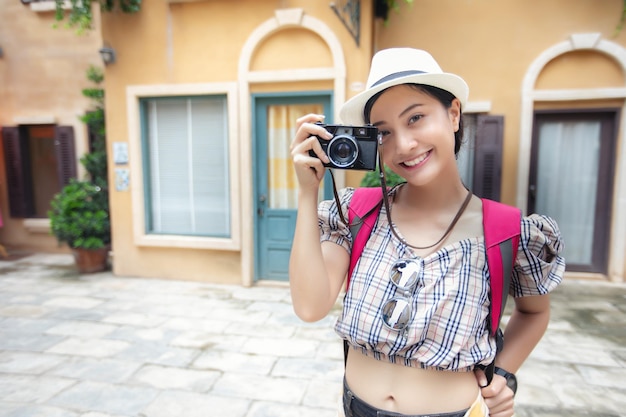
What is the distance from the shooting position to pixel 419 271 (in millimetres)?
1007

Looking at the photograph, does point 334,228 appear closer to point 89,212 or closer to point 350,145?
point 350,145

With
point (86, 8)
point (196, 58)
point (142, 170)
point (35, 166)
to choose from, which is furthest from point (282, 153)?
point (35, 166)

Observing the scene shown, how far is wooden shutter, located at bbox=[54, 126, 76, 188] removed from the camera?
264 inches

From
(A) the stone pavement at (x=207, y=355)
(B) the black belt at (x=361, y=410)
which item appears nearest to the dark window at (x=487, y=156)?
(A) the stone pavement at (x=207, y=355)

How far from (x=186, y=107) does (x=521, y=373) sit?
487 cm

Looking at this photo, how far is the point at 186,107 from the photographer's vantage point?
543 centimetres

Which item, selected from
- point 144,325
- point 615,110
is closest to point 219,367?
point 144,325

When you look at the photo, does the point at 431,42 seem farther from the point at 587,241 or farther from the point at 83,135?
the point at 83,135

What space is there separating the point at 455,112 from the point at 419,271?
450 mm

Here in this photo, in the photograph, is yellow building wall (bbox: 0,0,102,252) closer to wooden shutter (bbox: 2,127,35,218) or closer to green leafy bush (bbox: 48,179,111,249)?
wooden shutter (bbox: 2,127,35,218)

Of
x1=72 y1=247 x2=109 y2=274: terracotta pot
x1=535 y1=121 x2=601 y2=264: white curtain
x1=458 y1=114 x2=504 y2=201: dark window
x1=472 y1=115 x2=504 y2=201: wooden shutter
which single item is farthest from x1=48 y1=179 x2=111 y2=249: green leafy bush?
x1=535 y1=121 x2=601 y2=264: white curtain

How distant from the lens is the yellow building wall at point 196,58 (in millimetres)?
4844

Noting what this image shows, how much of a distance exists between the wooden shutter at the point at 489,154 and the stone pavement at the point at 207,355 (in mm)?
1584

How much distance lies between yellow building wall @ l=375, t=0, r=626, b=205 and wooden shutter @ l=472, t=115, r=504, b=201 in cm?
15
